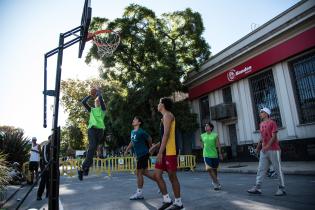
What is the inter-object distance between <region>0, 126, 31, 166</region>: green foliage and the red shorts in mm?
13238

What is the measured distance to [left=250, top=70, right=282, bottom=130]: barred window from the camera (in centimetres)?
1762

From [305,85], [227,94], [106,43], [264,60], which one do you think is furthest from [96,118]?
[227,94]

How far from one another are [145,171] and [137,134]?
0.90 meters

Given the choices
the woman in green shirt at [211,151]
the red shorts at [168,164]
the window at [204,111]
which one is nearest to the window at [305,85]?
the window at [204,111]

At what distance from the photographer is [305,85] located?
51.8 feet

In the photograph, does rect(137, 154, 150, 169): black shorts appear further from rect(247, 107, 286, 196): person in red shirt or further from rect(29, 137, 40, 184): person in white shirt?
rect(29, 137, 40, 184): person in white shirt

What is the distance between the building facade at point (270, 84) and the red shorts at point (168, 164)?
1261cm

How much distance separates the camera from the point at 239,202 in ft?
18.2

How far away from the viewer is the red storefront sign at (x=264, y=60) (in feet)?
50.1

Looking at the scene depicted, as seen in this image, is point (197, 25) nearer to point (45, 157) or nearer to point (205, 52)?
point (205, 52)

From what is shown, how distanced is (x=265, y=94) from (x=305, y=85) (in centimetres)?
293

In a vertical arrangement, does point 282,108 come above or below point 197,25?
below

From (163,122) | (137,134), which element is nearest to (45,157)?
(137,134)

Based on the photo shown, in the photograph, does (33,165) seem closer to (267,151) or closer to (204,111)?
(267,151)
